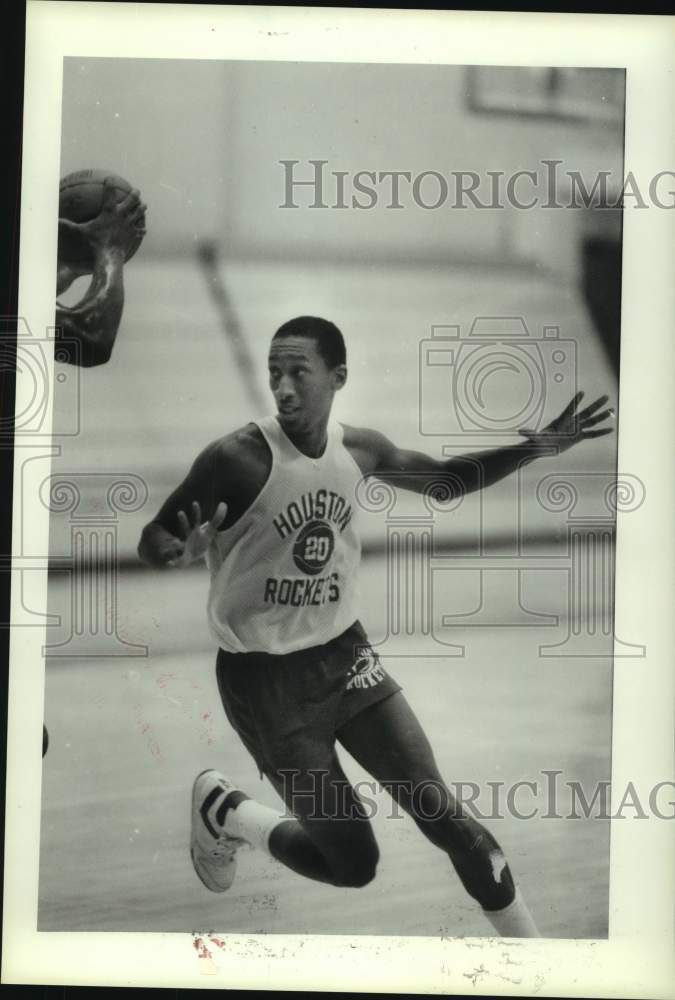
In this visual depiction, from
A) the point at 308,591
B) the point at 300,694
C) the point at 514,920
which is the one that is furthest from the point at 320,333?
the point at 514,920

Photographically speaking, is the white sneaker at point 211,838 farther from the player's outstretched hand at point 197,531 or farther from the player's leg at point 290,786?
the player's outstretched hand at point 197,531

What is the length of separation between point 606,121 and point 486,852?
63.1 inches

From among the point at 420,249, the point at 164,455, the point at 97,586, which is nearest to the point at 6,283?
the point at 164,455

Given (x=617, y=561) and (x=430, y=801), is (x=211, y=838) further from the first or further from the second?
(x=617, y=561)

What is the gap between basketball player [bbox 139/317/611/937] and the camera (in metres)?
1.95

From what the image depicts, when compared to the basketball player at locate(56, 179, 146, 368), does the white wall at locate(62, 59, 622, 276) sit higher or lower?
higher

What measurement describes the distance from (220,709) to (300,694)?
0.57 ft

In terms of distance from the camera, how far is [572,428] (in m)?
1.98

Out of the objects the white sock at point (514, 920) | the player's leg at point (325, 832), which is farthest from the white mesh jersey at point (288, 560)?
the white sock at point (514, 920)

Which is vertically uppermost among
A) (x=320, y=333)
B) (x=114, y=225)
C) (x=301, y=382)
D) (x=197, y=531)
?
(x=114, y=225)

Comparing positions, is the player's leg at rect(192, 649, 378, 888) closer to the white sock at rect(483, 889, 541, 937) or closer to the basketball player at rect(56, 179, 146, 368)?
the white sock at rect(483, 889, 541, 937)

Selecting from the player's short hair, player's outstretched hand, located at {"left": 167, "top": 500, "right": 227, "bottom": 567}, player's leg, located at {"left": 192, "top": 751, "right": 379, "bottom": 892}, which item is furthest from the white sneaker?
the player's short hair

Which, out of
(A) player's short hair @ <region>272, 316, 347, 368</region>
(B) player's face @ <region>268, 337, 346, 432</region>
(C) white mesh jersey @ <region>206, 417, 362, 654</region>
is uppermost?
(A) player's short hair @ <region>272, 316, 347, 368</region>

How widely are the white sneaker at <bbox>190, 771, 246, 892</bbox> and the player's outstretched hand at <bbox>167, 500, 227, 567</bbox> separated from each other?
0.47 meters
